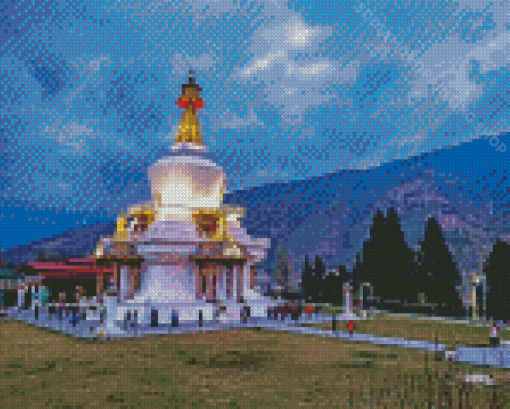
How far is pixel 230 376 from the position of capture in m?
14.5

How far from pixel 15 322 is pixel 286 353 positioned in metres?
19.6

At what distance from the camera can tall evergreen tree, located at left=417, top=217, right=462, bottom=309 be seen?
3391 cm

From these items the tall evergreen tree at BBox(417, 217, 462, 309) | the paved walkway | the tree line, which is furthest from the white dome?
the tall evergreen tree at BBox(417, 217, 462, 309)

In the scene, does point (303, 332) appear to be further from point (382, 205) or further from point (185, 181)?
point (382, 205)

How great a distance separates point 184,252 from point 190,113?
34.4ft

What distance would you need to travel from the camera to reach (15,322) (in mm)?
31328

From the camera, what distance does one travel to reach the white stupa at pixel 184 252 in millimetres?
28719

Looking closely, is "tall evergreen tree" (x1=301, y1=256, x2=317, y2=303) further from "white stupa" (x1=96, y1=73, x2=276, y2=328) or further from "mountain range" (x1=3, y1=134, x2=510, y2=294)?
"mountain range" (x1=3, y1=134, x2=510, y2=294)

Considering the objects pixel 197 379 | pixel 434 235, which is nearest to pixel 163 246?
pixel 197 379

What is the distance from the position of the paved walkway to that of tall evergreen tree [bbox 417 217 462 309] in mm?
7365

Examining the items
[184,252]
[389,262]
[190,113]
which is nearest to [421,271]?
[389,262]

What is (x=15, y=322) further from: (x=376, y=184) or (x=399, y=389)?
(x=376, y=184)

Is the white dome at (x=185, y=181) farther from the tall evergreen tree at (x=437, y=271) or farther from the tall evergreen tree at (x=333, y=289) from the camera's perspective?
the tall evergreen tree at (x=333, y=289)

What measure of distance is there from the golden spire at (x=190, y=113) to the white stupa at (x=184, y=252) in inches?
16.0
